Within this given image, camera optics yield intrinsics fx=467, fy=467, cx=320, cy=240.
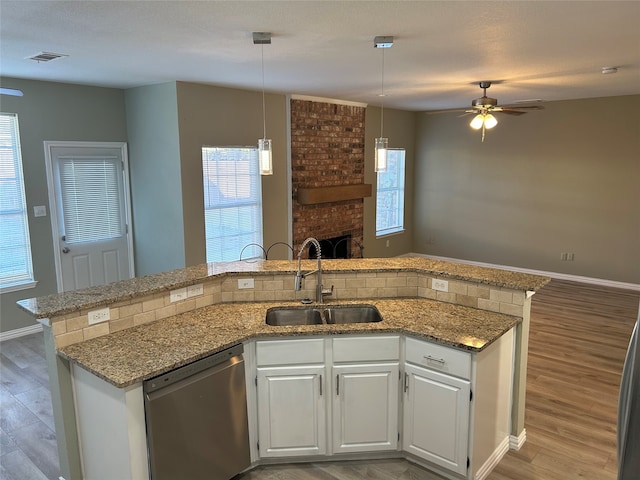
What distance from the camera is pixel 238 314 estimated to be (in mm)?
2959

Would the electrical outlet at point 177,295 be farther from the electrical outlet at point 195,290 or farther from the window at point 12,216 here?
the window at point 12,216

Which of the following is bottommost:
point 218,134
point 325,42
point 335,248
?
point 335,248

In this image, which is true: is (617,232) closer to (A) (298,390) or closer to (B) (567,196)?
(B) (567,196)


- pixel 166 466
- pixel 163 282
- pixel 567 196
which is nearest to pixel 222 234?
pixel 163 282

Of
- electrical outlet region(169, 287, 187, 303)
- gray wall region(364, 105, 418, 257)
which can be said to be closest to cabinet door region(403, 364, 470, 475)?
electrical outlet region(169, 287, 187, 303)

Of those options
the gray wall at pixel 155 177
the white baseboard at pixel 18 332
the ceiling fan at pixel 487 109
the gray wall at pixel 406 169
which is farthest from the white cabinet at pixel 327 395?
the gray wall at pixel 406 169

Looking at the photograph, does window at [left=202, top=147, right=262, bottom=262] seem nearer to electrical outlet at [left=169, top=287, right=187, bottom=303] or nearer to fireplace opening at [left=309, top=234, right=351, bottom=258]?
fireplace opening at [left=309, top=234, right=351, bottom=258]

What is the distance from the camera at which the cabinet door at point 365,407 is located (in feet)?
8.99

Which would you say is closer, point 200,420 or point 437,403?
point 200,420

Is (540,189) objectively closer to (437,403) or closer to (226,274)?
(437,403)

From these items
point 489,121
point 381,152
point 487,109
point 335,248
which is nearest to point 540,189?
point 489,121

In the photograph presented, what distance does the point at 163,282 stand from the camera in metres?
2.91

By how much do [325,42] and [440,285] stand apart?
182 cm

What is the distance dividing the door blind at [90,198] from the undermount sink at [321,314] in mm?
3339
